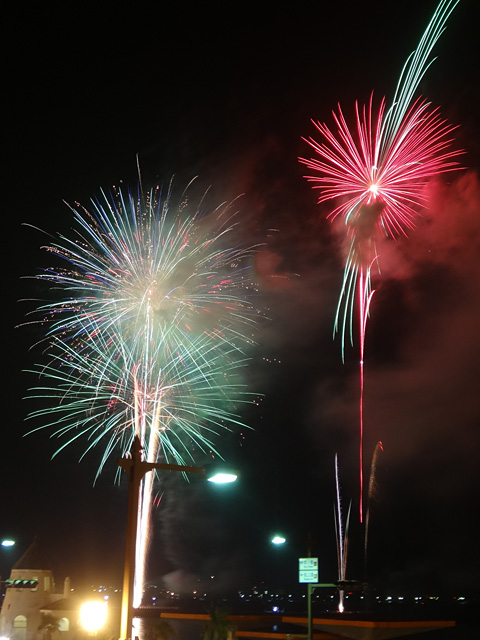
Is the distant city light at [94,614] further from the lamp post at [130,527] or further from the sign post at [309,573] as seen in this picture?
the lamp post at [130,527]

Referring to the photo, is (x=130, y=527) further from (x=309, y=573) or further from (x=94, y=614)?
(x=94, y=614)

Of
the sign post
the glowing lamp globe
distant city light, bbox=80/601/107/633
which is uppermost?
the glowing lamp globe

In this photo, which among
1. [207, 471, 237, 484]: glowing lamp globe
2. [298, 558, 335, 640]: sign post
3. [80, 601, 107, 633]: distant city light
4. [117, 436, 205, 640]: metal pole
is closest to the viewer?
[117, 436, 205, 640]: metal pole

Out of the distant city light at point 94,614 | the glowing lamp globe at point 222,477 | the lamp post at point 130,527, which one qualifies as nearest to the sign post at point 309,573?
the glowing lamp globe at point 222,477

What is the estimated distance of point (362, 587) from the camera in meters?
17.7

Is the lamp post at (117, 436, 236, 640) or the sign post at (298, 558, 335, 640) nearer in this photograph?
the lamp post at (117, 436, 236, 640)

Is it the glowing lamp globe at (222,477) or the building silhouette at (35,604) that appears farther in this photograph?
the building silhouette at (35,604)

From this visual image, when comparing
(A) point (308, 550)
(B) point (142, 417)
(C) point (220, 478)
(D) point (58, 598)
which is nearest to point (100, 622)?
(B) point (142, 417)

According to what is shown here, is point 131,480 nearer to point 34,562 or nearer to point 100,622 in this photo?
point 100,622

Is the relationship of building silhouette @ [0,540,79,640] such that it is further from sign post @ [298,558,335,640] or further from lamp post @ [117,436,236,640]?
lamp post @ [117,436,236,640]

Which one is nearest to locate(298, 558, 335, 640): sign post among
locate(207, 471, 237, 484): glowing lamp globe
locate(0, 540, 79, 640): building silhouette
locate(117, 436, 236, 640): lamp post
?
locate(207, 471, 237, 484): glowing lamp globe

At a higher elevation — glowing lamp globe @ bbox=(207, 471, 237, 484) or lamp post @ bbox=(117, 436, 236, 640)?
glowing lamp globe @ bbox=(207, 471, 237, 484)

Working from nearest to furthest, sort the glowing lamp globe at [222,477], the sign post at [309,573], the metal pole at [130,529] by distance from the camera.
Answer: the metal pole at [130,529]
the glowing lamp globe at [222,477]
the sign post at [309,573]

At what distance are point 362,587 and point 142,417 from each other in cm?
1167
